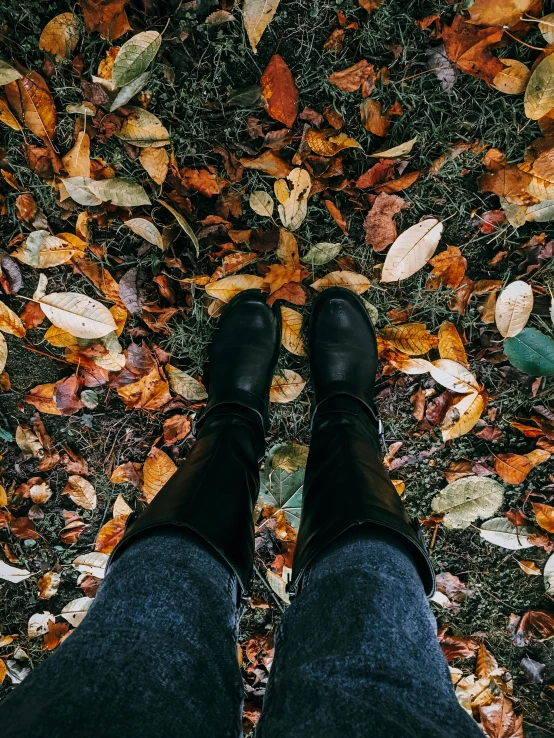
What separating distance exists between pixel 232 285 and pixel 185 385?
1.07 feet

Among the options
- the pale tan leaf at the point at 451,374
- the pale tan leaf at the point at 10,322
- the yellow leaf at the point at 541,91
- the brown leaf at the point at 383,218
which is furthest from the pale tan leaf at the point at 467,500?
the pale tan leaf at the point at 10,322

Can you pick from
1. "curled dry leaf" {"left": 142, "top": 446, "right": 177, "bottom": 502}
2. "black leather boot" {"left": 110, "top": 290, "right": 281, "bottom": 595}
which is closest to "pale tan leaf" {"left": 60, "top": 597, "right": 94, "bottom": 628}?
"curled dry leaf" {"left": 142, "top": 446, "right": 177, "bottom": 502}

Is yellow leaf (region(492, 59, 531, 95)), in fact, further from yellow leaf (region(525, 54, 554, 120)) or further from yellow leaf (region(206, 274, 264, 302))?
yellow leaf (region(206, 274, 264, 302))

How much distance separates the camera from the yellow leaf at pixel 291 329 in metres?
1.43

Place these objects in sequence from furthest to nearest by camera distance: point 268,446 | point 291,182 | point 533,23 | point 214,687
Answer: point 268,446 → point 291,182 → point 533,23 → point 214,687

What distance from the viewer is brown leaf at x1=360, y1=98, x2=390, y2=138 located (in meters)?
1.27

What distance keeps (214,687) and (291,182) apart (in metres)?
1.15

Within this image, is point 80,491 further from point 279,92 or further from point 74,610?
point 279,92

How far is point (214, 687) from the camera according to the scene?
701 mm

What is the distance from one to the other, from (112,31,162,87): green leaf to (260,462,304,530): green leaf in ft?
3.74

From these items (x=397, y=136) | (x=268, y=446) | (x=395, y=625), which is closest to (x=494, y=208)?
(x=397, y=136)

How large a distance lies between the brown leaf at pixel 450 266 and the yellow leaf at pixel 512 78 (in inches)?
16.1

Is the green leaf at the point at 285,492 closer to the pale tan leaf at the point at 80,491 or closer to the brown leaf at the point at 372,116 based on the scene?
the pale tan leaf at the point at 80,491

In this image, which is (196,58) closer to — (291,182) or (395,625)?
(291,182)
